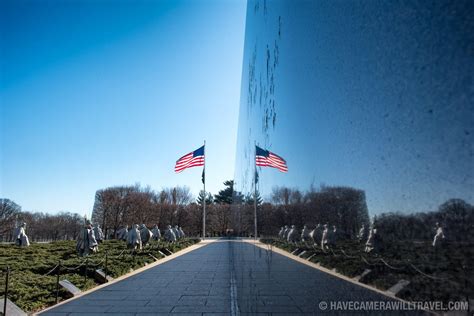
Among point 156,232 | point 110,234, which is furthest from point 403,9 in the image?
point 110,234

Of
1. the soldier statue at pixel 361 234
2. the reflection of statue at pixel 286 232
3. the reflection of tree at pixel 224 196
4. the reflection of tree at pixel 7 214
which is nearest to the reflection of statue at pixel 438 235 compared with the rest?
the soldier statue at pixel 361 234

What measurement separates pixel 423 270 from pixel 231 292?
380 inches

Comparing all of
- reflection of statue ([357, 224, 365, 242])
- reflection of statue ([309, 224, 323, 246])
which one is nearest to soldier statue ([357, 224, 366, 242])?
reflection of statue ([357, 224, 365, 242])

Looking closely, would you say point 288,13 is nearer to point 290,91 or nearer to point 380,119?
point 290,91

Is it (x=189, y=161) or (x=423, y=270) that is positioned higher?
(x=189, y=161)

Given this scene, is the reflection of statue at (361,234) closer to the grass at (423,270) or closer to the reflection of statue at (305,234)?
the grass at (423,270)

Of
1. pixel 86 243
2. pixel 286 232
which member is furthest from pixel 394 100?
pixel 86 243

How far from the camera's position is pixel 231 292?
32.0ft

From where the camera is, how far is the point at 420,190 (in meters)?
0.72

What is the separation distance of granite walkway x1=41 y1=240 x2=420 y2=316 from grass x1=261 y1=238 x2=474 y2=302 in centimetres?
6

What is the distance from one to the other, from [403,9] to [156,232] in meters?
36.7

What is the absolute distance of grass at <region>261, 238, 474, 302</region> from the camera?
613 mm

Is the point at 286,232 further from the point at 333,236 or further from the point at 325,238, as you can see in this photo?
the point at 333,236

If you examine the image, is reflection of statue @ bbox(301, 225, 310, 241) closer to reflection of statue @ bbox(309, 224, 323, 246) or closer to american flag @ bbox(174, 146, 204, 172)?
reflection of statue @ bbox(309, 224, 323, 246)
